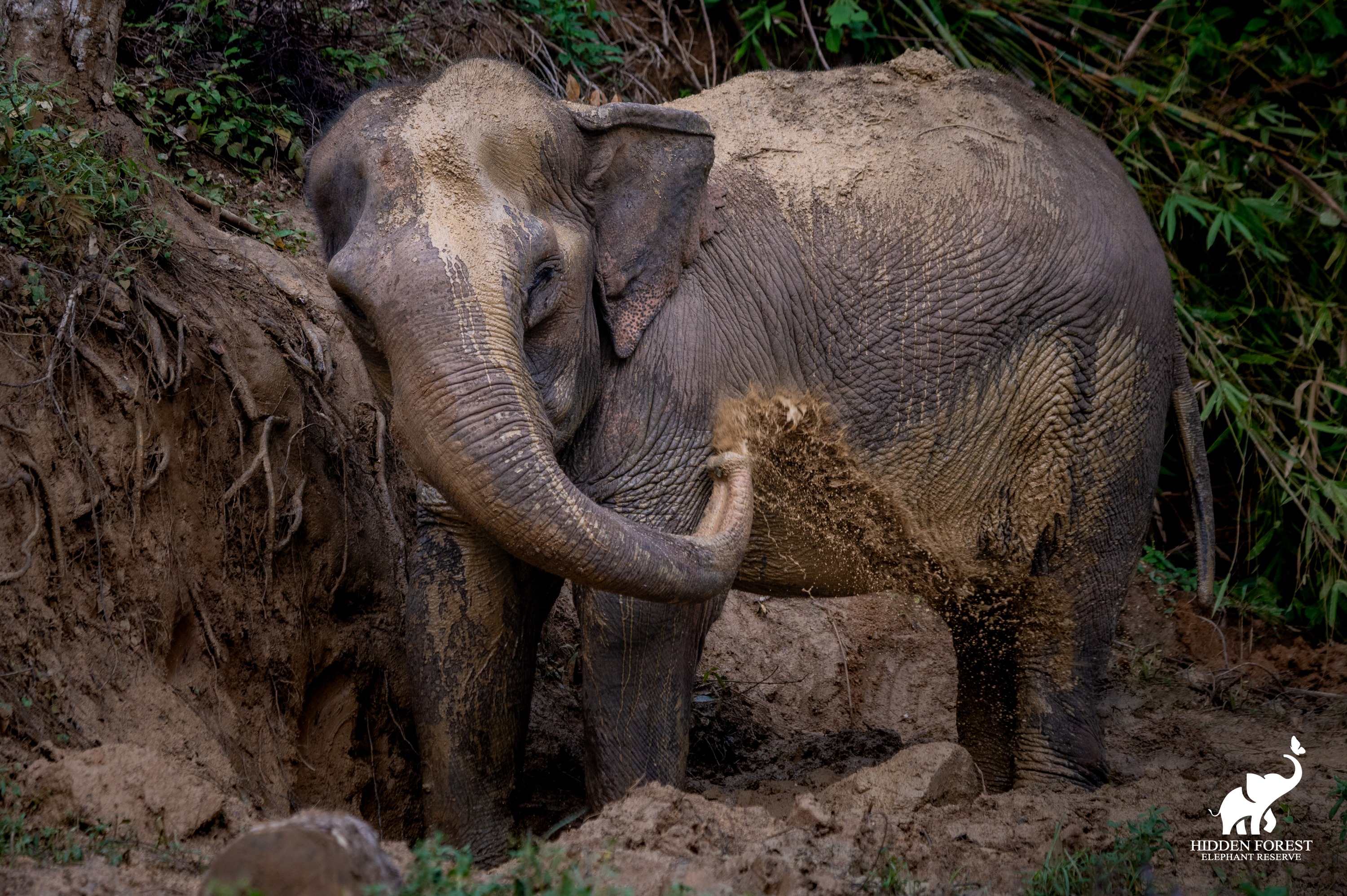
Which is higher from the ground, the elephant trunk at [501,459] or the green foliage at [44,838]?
the elephant trunk at [501,459]

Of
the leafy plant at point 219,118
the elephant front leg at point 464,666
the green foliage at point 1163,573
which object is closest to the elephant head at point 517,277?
the elephant front leg at point 464,666

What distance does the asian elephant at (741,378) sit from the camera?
3447 millimetres

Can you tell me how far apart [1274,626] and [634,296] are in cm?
495

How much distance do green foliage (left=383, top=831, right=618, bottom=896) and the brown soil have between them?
186mm

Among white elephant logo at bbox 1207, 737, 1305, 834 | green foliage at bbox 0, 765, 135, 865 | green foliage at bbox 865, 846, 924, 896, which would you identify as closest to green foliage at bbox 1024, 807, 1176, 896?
green foliage at bbox 865, 846, 924, 896

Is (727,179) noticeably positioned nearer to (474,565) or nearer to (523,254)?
(523,254)

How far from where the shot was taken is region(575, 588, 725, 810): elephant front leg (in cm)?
412

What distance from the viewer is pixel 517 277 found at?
3551 millimetres

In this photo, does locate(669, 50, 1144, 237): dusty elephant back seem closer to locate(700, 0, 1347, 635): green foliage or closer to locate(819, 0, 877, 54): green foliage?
locate(700, 0, 1347, 635): green foliage

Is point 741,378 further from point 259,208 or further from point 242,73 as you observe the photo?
point 242,73

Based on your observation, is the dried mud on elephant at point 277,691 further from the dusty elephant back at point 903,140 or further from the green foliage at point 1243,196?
the dusty elephant back at point 903,140

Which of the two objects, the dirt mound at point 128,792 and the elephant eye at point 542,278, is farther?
the elephant eye at point 542,278

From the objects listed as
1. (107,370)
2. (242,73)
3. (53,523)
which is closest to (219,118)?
(242,73)

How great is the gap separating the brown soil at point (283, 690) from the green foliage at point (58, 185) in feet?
0.48
